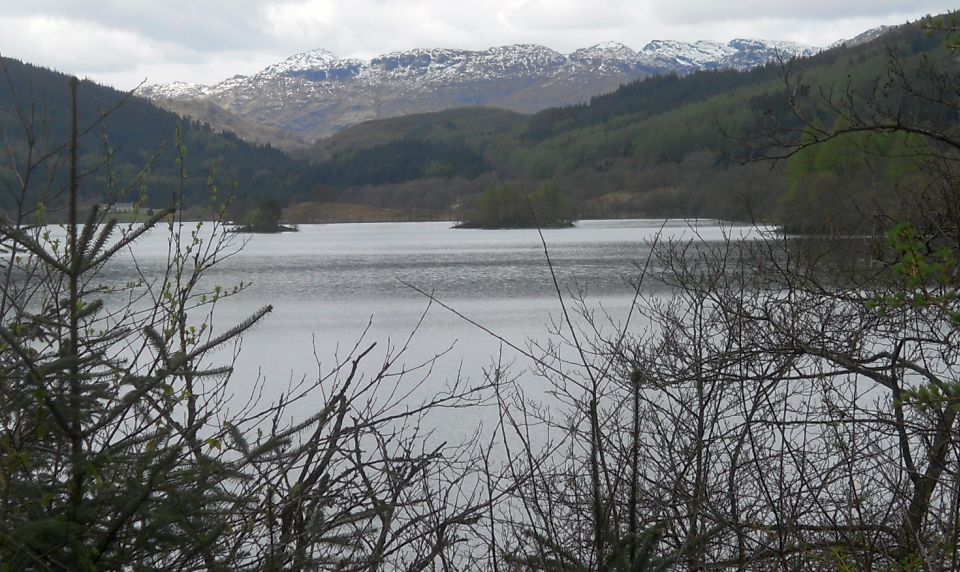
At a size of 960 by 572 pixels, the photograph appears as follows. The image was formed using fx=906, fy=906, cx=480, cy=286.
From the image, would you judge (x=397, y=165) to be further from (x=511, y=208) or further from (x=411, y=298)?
(x=411, y=298)

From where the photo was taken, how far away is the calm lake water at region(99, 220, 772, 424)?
15.3 metres

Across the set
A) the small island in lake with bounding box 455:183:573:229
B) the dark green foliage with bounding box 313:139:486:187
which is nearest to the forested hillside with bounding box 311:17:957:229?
the dark green foliage with bounding box 313:139:486:187

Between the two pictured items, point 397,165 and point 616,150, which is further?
point 397,165

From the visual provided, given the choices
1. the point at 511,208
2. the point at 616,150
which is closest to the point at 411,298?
the point at 511,208

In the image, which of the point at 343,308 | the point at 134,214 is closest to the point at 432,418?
the point at 134,214

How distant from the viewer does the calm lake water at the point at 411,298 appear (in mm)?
15336

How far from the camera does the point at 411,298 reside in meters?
25.8

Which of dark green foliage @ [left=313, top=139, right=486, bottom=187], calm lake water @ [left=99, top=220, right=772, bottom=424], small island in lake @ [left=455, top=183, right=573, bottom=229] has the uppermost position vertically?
dark green foliage @ [left=313, top=139, right=486, bottom=187]

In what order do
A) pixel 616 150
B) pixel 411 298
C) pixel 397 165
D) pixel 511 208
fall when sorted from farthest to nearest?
pixel 397 165
pixel 616 150
pixel 511 208
pixel 411 298

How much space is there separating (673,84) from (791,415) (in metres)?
159

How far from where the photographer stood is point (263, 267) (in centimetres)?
3672

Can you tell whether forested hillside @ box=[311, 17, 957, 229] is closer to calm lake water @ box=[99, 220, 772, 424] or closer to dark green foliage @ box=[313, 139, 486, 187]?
dark green foliage @ box=[313, 139, 486, 187]

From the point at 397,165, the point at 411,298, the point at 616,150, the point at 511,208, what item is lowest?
the point at 411,298

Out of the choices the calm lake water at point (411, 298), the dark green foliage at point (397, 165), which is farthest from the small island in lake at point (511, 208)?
the dark green foliage at point (397, 165)
